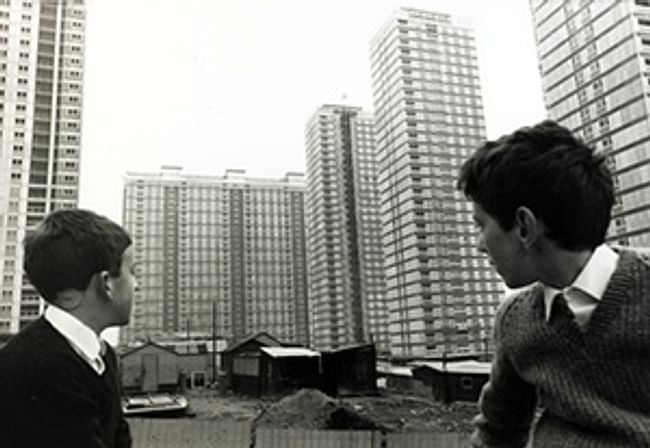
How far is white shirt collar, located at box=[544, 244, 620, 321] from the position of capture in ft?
0.85

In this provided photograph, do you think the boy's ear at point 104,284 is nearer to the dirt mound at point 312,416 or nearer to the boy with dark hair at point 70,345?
the boy with dark hair at point 70,345

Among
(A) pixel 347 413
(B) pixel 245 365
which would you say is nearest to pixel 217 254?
(B) pixel 245 365

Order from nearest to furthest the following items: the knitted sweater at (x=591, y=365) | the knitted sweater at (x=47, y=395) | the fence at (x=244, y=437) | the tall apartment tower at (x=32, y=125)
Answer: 1. the knitted sweater at (x=591, y=365)
2. the knitted sweater at (x=47, y=395)
3. the fence at (x=244, y=437)
4. the tall apartment tower at (x=32, y=125)

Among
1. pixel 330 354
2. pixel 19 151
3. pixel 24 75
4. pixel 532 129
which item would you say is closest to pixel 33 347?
pixel 532 129

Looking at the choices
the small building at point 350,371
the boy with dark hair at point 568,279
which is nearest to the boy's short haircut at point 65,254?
the boy with dark hair at point 568,279

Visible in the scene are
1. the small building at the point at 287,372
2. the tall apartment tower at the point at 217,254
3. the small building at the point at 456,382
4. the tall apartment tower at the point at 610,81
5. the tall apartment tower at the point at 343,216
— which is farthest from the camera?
the tall apartment tower at the point at 343,216

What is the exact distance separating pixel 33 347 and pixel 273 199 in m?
16.2

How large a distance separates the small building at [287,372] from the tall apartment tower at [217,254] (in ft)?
24.2

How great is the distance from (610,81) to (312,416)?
8537 mm

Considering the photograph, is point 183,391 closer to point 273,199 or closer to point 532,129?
point 532,129

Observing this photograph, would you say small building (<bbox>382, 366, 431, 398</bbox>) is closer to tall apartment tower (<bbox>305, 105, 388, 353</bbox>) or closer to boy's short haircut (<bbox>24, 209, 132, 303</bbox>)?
boy's short haircut (<bbox>24, 209, 132, 303</bbox>)

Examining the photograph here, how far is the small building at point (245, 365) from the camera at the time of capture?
21.4 ft

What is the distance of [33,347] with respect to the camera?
384 mm

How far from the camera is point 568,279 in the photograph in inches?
10.7
